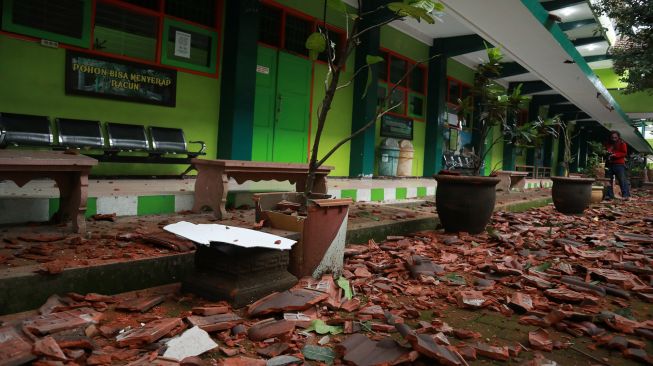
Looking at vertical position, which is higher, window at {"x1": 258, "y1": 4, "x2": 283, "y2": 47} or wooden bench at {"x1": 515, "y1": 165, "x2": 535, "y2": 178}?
window at {"x1": 258, "y1": 4, "x2": 283, "y2": 47}

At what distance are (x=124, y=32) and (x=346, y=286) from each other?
18.2ft

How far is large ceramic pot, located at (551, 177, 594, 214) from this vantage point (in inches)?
255

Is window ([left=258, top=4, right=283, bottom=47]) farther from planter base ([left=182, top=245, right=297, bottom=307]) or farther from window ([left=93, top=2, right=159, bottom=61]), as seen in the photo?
planter base ([left=182, top=245, right=297, bottom=307])

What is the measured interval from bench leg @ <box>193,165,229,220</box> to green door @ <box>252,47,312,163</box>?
3681 millimetres

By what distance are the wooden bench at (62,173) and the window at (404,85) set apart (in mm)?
8109

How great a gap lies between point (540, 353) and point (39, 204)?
3.50 metres

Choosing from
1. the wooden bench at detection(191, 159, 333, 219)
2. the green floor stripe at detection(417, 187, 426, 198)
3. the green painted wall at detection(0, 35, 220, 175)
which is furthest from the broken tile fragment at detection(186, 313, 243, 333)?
the green floor stripe at detection(417, 187, 426, 198)

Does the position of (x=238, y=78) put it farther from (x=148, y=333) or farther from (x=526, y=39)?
(x=148, y=333)

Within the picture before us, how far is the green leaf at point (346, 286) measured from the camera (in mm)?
2285

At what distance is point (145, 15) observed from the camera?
623 cm

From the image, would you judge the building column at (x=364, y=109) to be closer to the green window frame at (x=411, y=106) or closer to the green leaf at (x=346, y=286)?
the green window frame at (x=411, y=106)

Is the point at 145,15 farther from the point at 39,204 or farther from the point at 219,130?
the point at 39,204

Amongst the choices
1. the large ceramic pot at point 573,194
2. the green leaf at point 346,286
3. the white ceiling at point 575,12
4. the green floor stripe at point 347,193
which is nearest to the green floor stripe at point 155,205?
the green leaf at point 346,286

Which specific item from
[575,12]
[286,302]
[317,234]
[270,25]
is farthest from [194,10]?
[575,12]
